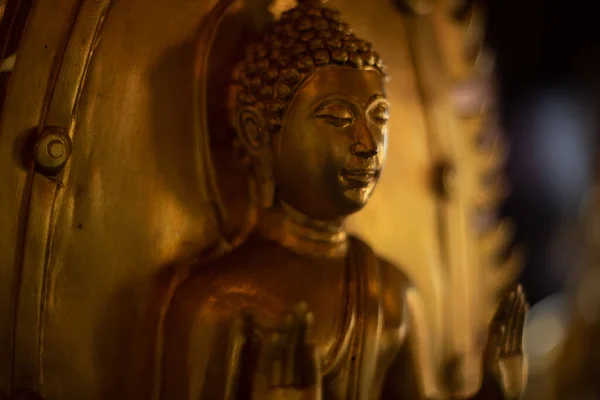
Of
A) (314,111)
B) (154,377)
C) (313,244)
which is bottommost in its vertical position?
(154,377)

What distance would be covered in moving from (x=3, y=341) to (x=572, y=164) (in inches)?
48.2

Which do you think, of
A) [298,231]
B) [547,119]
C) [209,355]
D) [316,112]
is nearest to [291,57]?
[316,112]

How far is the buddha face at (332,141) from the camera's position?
0.66 metres

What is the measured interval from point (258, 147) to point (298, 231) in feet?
0.27

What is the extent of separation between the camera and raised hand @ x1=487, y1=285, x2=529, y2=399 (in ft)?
2.30

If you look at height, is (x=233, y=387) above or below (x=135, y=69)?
below

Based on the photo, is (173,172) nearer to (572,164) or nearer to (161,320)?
(161,320)

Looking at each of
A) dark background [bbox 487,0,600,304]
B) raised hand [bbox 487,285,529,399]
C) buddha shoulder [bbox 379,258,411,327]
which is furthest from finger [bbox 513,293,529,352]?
dark background [bbox 487,0,600,304]

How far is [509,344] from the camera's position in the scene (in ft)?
2.32

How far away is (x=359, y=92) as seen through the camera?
2.19 ft

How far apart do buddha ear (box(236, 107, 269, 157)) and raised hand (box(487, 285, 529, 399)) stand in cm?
26

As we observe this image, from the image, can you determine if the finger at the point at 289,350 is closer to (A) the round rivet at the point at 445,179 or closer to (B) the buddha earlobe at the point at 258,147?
(B) the buddha earlobe at the point at 258,147

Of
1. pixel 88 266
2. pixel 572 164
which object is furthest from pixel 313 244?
pixel 572 164

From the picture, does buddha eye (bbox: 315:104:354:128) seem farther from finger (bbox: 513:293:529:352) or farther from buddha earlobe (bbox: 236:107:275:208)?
Answer: finger (bbox: 513:293:529:352)
